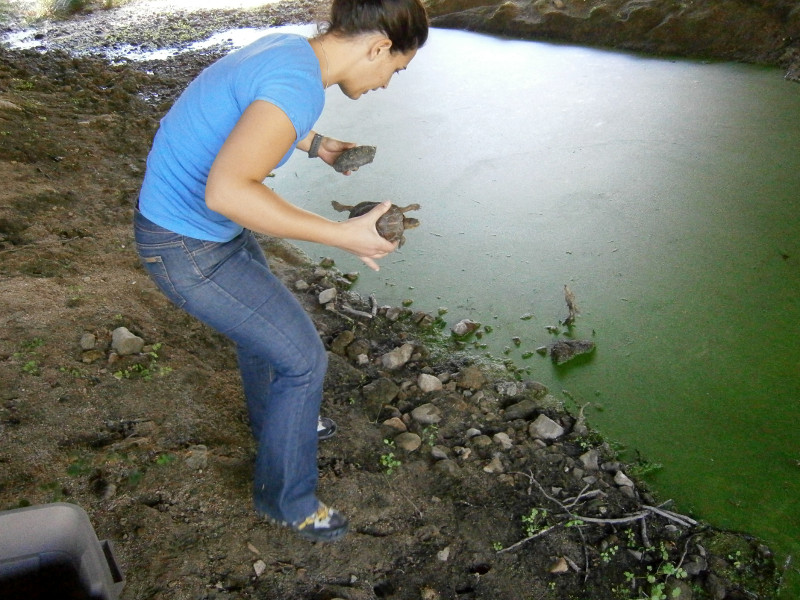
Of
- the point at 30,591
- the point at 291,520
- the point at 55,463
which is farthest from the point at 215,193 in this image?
the point at 55,463

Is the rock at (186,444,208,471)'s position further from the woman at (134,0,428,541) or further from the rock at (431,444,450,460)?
the rock at (431,444,450,460)

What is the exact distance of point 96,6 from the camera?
752 centimetres

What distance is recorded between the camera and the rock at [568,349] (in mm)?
2252

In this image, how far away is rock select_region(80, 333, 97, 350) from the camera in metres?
1.92

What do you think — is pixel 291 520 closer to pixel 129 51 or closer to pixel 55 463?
pixel 55 463

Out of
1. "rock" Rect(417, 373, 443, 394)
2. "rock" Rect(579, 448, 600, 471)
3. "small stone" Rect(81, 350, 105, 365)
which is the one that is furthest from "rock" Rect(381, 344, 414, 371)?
"small stone" Rect(81, 350, 105, 365)

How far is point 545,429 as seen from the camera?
192 centimetres

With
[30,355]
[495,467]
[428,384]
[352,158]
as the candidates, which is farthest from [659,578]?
[30,355]

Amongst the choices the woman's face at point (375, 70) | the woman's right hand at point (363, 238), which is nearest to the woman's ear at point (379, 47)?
the woman's face at point (375, 70)

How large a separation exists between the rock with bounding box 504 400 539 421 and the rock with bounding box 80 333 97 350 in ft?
4.14

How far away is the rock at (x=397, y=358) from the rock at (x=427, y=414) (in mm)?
267

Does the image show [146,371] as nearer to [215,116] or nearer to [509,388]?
[215,116]

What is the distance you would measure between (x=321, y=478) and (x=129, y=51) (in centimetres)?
538

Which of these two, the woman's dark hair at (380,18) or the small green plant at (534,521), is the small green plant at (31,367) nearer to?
the woman's dark hair at (380,18)
